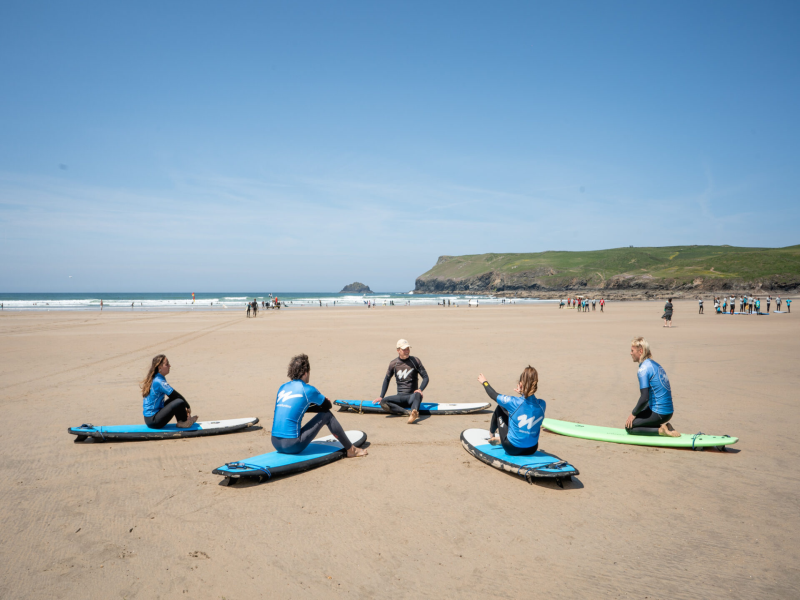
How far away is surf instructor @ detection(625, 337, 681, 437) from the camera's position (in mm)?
6301

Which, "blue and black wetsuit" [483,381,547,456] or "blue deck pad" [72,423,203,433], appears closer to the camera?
"blue and black wetsuit" [483,381,547,456]

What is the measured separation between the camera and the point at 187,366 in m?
13.6

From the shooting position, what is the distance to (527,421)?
5301 millimetres

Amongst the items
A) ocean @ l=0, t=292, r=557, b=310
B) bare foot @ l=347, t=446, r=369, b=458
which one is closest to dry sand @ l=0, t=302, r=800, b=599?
bare foot @ l=347, t=446, r=369, b=458

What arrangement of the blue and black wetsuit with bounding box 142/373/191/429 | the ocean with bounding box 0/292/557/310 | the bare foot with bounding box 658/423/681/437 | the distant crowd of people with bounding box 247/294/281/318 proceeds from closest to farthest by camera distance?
the bare foot with bounding box 658/423/681/437, the blue and black wetsuit with bounding box 142/373/191/429, the distant crowd of people with bounding box 247/294/281/318, the ocean with bounding box 0/292/557/310

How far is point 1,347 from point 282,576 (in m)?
21.0

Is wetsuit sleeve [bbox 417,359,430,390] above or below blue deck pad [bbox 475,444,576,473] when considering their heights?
above

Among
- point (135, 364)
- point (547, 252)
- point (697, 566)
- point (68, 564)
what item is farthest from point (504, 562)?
point (547, 252)

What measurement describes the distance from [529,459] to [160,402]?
5548 millimetres

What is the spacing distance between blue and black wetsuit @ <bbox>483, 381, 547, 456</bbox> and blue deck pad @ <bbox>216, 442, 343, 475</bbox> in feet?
7.64

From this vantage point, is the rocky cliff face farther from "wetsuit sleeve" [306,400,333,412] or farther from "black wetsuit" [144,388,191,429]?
"black wetsuit" [144,388,191,429]

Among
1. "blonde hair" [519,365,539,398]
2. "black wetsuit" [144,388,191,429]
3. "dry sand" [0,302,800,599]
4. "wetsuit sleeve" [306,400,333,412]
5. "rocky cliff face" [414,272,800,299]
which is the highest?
"rocky cliff face" [414,272,800,299]

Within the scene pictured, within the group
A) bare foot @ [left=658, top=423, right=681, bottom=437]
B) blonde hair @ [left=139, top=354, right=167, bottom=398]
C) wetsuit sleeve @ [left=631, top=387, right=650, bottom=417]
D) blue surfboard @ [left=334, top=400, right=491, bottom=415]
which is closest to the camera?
wetsuit sleeve @ [left=631, top=387, right=650, bottom=417]

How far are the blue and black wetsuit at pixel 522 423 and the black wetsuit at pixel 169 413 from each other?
4.86 m
